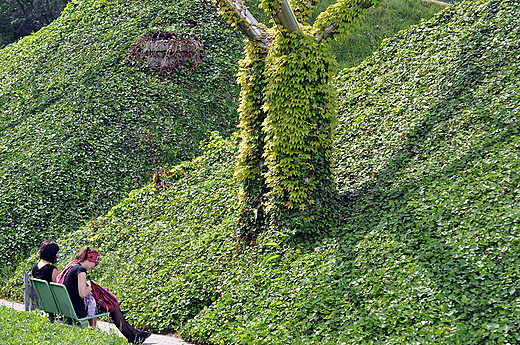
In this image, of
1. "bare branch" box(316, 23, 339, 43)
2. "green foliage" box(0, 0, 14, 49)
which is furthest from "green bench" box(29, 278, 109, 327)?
"green foliage" box(0, 0, 14, 49)

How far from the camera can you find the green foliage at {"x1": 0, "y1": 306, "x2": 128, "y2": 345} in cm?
429

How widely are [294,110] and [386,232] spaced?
2.31 meters

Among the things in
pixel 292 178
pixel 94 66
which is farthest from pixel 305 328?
pixel 94 66

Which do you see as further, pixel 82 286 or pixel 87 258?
pixel 87 258

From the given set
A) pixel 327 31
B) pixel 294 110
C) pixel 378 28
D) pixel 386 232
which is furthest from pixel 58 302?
pixel 378 28

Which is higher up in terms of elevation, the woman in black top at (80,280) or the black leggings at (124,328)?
the woman in black top at (80,280)

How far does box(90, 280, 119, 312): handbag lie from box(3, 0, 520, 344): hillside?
1162 millimetres

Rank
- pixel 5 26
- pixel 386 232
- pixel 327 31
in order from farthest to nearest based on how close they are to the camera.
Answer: pixel 5 26 → pixel 327 31 → pixel 386 232

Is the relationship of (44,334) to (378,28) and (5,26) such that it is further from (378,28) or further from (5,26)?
(5,26)

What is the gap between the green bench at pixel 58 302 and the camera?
5074 millimetres

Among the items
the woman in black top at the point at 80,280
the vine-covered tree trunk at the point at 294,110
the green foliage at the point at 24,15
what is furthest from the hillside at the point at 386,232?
the green foliage at the point at 24,15

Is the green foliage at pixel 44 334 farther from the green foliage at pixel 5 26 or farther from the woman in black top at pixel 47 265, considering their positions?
the green foliage at pixel 5 26

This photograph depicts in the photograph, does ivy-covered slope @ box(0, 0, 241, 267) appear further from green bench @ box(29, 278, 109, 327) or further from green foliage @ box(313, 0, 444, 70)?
green bench @ box(29, 278, 109, 327)

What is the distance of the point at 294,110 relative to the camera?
665cm
